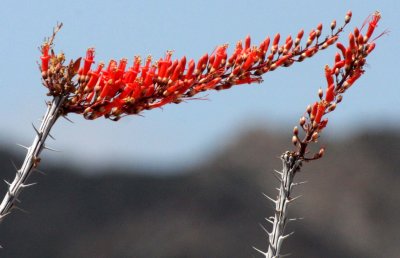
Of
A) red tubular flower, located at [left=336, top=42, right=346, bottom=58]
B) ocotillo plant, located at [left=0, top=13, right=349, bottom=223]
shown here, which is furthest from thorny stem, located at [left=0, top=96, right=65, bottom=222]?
red tubular flower, located at [left=336, top=42, right=346, bottom=58]

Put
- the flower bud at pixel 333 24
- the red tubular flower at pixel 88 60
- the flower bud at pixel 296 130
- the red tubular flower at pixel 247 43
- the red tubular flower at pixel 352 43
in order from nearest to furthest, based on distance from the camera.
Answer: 1. the flower bud at pixel 296 130
2. the red tubular flower at pixel 352 43
3. the red tubular flower at pixel 88 60
4. the red tubular flower at pixel 247 43
5. the flower bud at pixel 333 24

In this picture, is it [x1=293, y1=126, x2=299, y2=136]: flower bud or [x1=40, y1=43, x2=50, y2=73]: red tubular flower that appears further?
[x1=40, y1=43, x2=50, y2=73]: red tubular flower

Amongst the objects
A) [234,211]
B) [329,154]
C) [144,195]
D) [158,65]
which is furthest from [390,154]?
[158,65]

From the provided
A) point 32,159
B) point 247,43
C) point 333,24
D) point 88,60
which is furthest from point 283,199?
point 32,159

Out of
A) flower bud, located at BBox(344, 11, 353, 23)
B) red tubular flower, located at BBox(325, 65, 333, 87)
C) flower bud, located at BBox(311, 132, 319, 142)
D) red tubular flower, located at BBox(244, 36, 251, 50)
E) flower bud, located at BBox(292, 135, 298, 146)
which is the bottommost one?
flower bud, located at BBox(292, 135, 298, 146)

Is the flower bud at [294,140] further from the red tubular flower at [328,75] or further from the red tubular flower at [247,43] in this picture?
the red tubular flower at [247,43]

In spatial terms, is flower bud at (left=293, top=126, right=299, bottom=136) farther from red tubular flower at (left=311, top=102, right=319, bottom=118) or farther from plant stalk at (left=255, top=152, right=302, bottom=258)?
plant stalk at (left=255, top=152, right=302, bottom=258)

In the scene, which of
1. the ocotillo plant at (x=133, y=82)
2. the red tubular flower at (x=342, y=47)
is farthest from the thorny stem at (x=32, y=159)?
the red tubular flower at (x=342, y=47)
